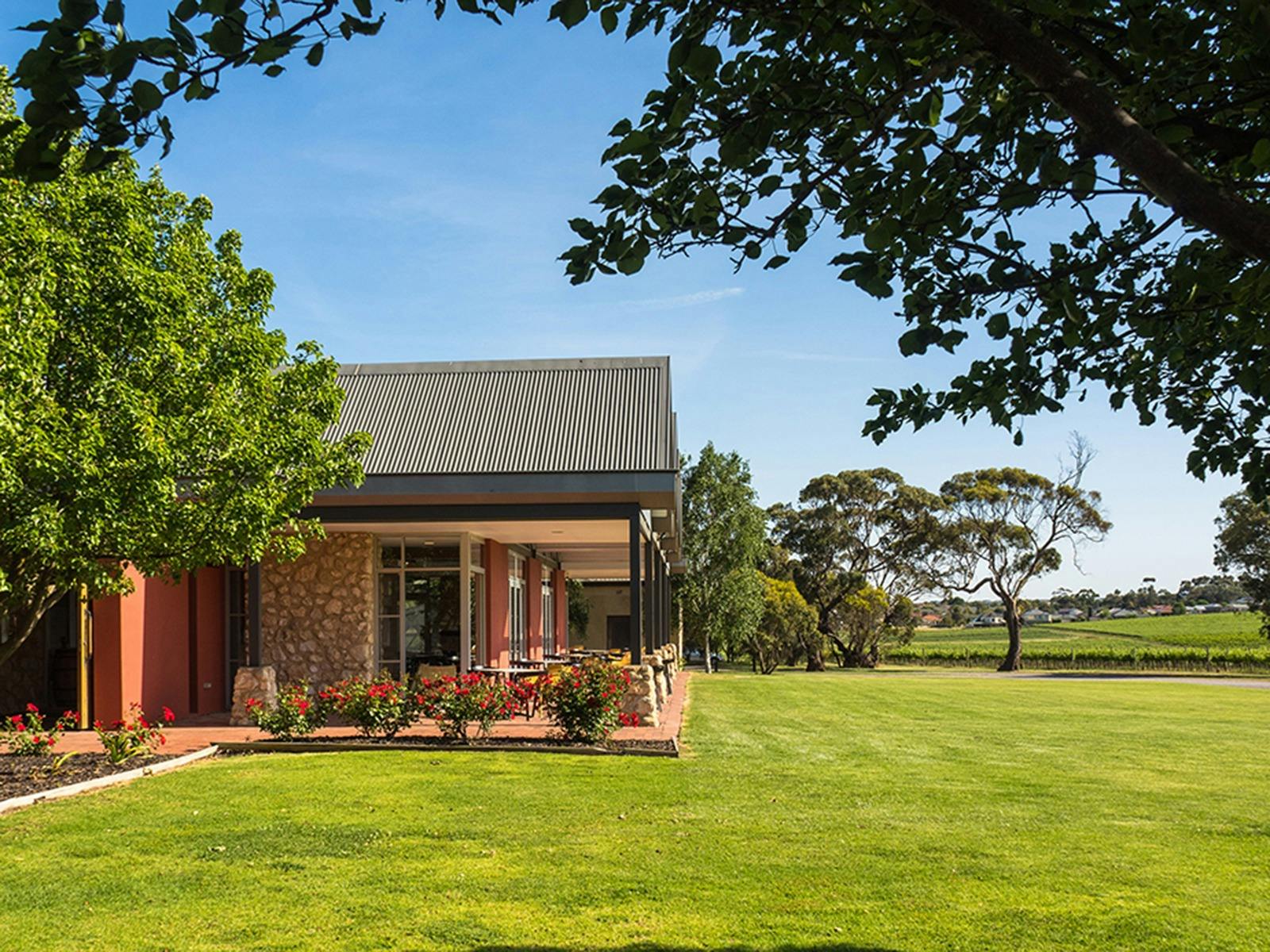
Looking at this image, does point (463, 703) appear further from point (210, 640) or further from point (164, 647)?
point (210, 640)

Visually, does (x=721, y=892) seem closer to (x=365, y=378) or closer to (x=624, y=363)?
(x=624, y=363)

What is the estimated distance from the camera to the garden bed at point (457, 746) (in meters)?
13.1

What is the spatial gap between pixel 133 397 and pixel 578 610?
116 feet

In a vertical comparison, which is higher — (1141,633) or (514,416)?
(514,416)

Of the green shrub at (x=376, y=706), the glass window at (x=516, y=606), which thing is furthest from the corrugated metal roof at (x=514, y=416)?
the glass window at (x=516, y=606)

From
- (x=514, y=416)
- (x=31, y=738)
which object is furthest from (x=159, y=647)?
(x=514, y=416)

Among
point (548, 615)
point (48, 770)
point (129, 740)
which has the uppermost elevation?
point (548, 615)

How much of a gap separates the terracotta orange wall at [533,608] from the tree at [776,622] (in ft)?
62.0

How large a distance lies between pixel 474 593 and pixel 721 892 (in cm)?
1474

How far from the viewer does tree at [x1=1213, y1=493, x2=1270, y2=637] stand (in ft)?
156

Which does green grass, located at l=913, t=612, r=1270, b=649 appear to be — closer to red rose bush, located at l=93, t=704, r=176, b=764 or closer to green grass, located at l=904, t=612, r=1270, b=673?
green grass, located at l=904, t=612, r=1270, b=673

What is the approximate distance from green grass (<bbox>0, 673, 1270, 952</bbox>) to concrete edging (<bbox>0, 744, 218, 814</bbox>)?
0.91 ft

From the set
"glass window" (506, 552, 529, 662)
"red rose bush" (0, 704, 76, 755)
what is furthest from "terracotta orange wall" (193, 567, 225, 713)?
"glass window" (506, 552, 529, 662)

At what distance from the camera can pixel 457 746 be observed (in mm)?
13367
